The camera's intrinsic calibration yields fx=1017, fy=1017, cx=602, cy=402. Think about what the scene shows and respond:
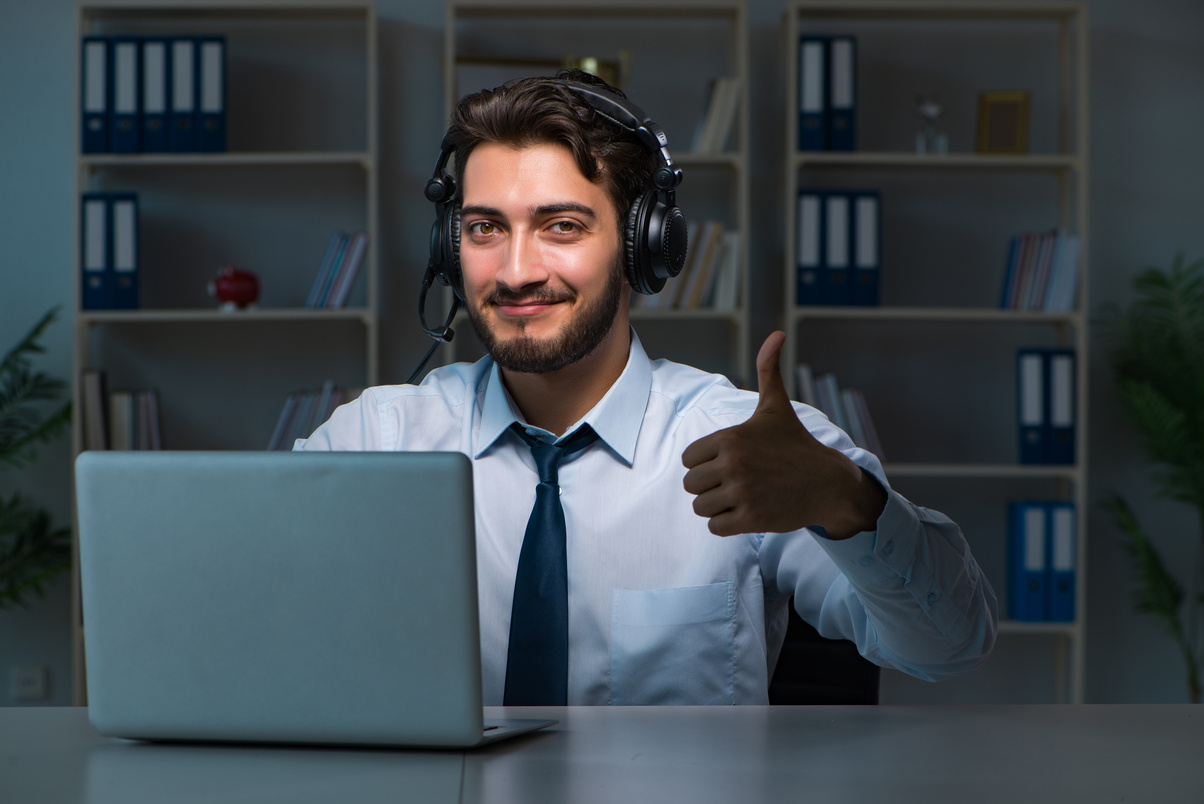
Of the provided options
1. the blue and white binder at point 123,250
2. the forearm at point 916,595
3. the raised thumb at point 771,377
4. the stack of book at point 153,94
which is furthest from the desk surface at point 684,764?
the stack of book at point 153,94

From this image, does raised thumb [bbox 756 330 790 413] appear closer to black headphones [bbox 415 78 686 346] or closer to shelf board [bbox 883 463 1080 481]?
black headphones [bbox 415 78 686 346]

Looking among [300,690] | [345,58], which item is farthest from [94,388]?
[300,690]

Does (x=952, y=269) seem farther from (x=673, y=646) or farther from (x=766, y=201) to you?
(x=673, y=646)

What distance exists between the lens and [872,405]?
3219mm

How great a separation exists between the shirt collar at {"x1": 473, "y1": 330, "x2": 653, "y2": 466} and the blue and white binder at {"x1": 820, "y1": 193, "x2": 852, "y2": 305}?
1685mm

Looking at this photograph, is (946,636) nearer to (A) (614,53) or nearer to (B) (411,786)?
(B) (411,786)

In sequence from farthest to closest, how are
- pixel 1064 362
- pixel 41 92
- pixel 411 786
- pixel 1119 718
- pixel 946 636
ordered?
pixel 41 92
pixel 1064 362
pixel 946 636
pixel 1119 718
pixel 411 786

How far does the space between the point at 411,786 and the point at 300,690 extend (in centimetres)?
12

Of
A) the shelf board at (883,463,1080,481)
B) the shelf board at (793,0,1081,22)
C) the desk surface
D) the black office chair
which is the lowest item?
the black office chair

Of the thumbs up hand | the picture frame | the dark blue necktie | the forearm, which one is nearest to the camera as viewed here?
the thumbs up hand

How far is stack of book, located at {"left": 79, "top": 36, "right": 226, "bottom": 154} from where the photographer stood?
9.26 feet

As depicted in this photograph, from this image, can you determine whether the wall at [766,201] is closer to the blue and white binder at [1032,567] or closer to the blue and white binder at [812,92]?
the blue and white binder at [812,92]

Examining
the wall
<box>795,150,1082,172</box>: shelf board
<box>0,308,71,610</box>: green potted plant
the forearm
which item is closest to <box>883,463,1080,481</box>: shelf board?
the wall

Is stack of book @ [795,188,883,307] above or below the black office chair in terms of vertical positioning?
above
